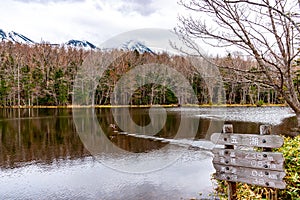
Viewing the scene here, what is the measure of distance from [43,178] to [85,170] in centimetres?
103

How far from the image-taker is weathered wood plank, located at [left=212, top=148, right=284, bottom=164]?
3.00 meters

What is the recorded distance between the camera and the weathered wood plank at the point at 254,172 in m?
3.01

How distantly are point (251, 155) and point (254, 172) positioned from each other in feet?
0.59

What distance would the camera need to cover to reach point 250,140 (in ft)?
10.4

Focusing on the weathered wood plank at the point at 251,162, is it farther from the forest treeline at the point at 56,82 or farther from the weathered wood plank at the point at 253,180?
the forest treeline at the point at 56,82

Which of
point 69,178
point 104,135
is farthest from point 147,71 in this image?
point 69,178

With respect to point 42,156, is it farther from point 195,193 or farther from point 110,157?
point 195,193

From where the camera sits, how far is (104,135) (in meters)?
13.0

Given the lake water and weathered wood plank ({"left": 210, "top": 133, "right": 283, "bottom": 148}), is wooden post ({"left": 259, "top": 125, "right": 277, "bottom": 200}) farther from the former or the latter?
the lake water

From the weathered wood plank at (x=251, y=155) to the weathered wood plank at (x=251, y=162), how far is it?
1 cm

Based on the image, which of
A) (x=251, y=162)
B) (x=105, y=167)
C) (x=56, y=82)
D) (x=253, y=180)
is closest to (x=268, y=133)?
(x=251, y=162)

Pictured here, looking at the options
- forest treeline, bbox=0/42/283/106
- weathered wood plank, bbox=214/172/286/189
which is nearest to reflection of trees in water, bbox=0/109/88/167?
weathered wood plank, bbox=214/172/286/189

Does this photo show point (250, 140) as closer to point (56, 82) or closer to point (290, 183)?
point (290, 183)

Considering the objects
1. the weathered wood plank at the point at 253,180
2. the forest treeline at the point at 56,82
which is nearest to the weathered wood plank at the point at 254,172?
the weathered wood plank at the point at 253,180
